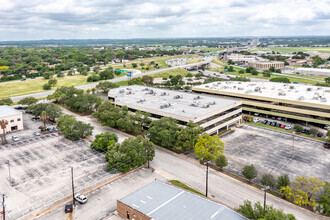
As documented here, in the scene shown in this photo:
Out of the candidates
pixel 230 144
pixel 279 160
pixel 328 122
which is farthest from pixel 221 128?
pixel 328 122

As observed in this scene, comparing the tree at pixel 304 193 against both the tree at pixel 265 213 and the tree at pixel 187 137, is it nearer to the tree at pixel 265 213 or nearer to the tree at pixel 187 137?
the tree at pixel 265 213

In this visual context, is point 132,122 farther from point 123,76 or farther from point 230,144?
point 123,76

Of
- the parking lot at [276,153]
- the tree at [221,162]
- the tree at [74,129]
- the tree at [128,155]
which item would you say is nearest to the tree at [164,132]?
the tree at [128,155]

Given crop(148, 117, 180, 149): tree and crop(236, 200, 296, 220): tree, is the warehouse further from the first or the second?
crop(236, 200, 296, 220): tree

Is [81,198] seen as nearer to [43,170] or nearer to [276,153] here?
[43,170]

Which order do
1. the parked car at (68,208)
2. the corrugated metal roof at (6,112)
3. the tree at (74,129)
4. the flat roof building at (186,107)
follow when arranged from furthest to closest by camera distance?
the corrugated metal roof at (6,112) < the tree at (74,129) < the flat roof building at (186,107) < the parked car at (68,208)

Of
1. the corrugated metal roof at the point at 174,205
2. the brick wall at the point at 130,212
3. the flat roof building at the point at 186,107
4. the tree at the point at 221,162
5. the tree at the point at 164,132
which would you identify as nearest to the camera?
the corrugated metal roof at the point at 174,205

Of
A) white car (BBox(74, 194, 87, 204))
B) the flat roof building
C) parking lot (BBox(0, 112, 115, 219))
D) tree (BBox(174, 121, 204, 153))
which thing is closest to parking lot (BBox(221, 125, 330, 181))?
the flat roof building

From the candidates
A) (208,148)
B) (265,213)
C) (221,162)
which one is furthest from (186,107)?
(265,213)
